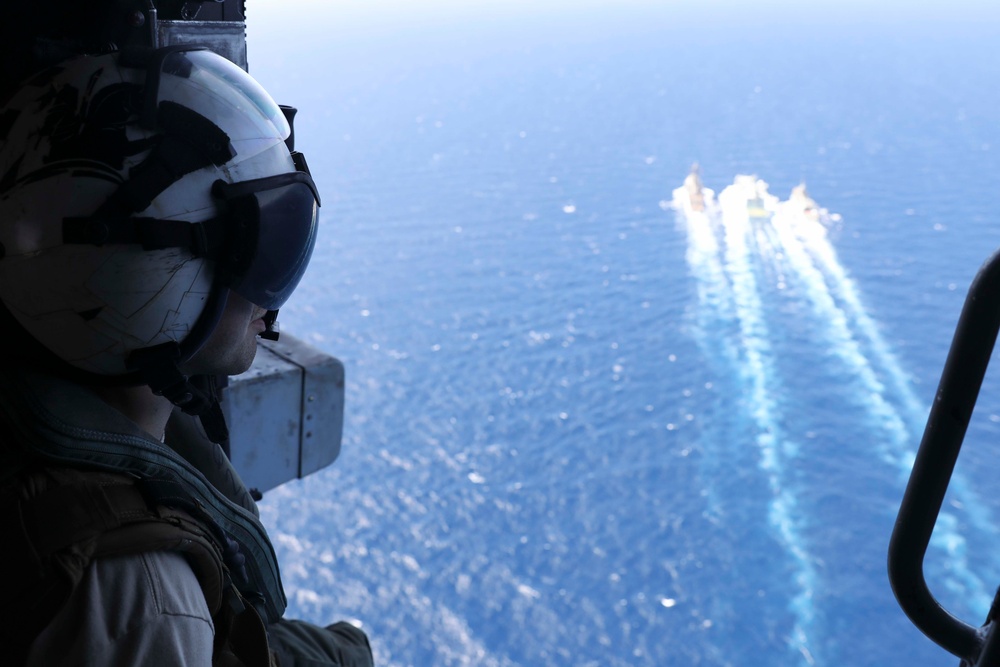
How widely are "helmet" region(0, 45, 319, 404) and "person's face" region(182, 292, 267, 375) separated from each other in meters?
0.04

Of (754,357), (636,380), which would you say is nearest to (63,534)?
(636,380)

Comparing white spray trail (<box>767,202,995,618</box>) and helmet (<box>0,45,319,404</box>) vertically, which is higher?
helmet (<box>0,45,319,404</box>)

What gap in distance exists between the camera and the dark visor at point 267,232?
1050mm

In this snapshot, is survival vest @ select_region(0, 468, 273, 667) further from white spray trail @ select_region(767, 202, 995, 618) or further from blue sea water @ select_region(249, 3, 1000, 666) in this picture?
white spray trail @ select_region(767, 202, 995, 618)

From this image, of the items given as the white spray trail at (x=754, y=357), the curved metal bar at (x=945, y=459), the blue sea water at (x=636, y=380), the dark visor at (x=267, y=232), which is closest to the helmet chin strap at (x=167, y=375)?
the dark visor at (x=267, y=232)

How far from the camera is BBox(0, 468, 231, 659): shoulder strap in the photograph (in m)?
0.82

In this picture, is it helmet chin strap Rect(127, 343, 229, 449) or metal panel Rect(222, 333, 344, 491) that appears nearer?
helmet chin strap Rect(127, 343, 229, 449)

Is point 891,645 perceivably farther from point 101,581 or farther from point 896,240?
point 101,581

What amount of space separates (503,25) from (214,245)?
58.5m

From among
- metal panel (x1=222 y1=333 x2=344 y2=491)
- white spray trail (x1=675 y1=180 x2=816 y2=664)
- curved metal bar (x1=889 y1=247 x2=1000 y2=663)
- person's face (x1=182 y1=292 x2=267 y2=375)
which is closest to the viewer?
curved metal bar (x1=889 y1=247 x2=1000 y2=663)

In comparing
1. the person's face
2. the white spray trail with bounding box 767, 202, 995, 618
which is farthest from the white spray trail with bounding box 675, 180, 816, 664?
the person's face

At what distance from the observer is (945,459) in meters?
0.87

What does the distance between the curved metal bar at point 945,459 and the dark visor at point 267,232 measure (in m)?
0.78

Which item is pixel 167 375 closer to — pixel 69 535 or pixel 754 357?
pixel 69 535
